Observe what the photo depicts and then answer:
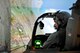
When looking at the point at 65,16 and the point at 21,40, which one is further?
the point at 21,40

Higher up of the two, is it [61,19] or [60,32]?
[61,19]

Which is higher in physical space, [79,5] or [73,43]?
[79,5]

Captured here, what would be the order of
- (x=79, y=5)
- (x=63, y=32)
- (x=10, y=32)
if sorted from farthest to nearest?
1. (x=10, y=32)
2. (x=63, y=32)
3. (x=79, y=5)

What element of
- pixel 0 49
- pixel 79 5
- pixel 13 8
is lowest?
pixel 0 49

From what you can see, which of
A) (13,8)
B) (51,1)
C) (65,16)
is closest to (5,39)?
(13,8)

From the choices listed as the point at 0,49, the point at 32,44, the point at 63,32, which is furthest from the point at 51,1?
the point at 63,32

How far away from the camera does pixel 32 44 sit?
3.32m

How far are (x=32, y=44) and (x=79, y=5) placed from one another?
50.7 inches

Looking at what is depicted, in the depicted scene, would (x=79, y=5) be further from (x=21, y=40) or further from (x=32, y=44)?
(x=21, y=40)

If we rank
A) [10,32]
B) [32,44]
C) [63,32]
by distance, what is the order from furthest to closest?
[10,32] < [32,44] < [63,32]

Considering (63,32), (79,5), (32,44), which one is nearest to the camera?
(79,5)

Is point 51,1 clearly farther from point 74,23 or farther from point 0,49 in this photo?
point 74,23

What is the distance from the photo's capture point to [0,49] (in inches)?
286

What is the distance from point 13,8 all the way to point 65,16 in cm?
469
